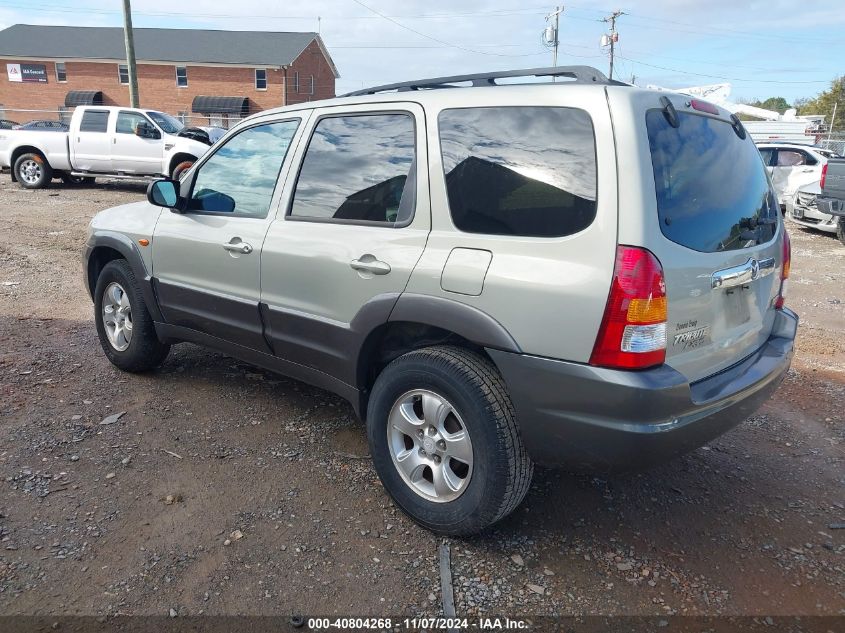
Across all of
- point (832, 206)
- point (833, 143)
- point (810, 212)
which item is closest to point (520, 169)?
point (832, 206)

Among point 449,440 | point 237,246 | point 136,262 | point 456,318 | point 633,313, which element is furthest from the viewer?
point 136,262

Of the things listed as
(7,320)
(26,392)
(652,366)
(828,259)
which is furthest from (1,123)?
(652,366)

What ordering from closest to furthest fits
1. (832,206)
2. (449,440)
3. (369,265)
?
(449,440)
(369,265)
(832,206)

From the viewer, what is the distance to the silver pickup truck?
10109mm

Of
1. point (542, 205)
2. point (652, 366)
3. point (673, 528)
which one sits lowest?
point (673, 528)

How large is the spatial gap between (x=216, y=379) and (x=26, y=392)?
1193 millimetres

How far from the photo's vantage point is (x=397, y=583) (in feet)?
8.50

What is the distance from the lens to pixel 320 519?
2.99 m

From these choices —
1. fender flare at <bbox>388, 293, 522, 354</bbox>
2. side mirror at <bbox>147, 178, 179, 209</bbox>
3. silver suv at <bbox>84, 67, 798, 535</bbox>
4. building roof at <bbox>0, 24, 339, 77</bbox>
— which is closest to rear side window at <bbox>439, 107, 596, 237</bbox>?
silver suv at <bbox>84, 67, 798, 535</bbox>

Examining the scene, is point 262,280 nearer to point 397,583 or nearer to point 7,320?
point 397,583

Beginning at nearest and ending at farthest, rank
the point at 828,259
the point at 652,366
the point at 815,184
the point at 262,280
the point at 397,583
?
the point at 652,366 → the point at 397,583 → the point at 262,280 → the point at 828,259 → the point at 815,184

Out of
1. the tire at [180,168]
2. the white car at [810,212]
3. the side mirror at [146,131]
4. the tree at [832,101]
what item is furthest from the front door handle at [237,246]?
the tree at [832,101]

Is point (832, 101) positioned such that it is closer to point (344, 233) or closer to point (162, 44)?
point (162, 44)

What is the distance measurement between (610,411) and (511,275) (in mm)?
619
